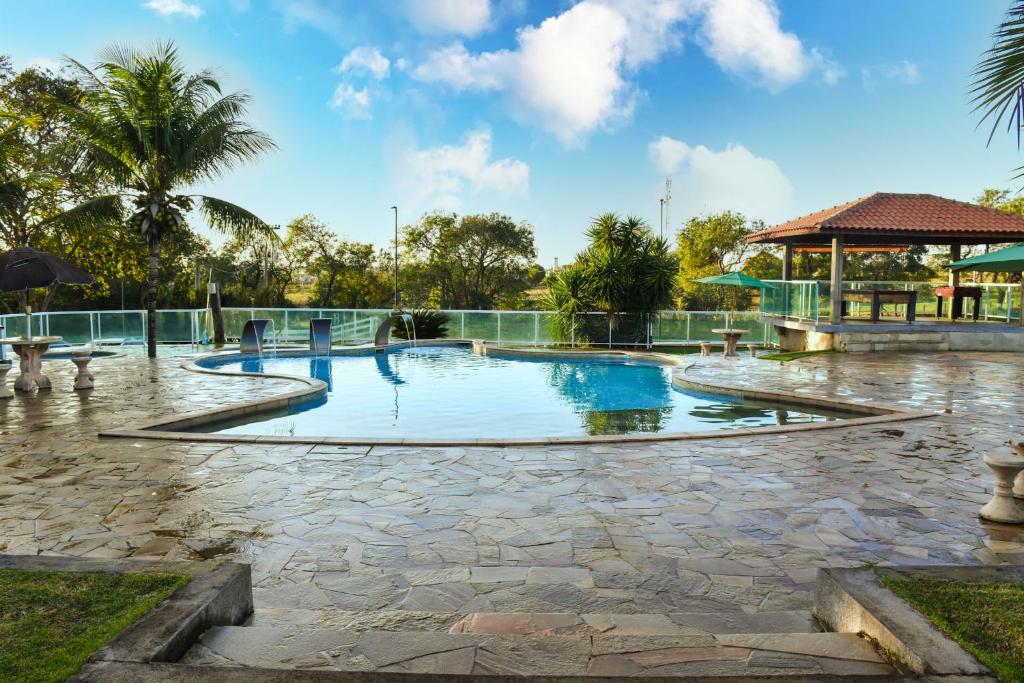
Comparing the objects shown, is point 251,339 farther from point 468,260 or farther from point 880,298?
point 468,260

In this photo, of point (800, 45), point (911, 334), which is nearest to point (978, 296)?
point (911, 334)

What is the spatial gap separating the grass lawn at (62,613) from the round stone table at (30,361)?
832cm

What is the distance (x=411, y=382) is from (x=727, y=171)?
29167 mm

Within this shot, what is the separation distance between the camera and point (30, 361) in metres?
9.98

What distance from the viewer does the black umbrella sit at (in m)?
9.69

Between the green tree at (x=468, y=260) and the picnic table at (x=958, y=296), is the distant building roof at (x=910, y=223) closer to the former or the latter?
the picnic table at (x=958, y=296)

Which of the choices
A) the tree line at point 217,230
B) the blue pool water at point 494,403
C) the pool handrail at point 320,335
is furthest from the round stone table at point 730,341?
the pool handrail at point 320,335

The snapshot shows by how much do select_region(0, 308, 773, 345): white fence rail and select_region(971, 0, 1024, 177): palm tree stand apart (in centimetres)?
1519

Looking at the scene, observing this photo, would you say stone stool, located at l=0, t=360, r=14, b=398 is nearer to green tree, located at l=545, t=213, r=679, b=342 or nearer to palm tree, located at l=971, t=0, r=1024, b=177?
palm tree, located at l=971, t=0, r=1024, b=177

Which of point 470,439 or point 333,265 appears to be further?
point 333,265

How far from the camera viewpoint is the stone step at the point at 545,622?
114 inches

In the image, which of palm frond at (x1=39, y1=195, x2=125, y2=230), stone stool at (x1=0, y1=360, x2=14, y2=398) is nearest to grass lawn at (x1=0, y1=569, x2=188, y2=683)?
stone stool at (x1=0, y1=360, x2=14, y2=398)

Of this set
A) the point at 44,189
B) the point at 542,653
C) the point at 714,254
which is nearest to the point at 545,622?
the point at 542,653

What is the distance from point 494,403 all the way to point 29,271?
717 cm
